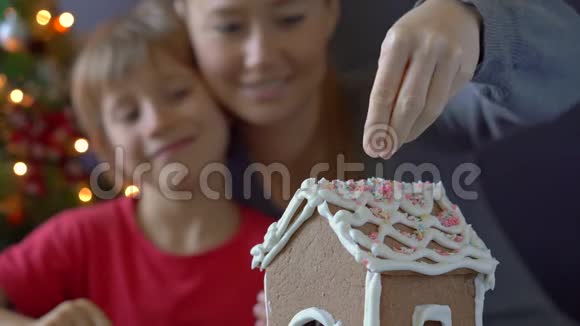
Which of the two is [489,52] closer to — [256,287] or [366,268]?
[366,268]

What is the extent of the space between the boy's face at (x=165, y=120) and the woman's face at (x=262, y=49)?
0.05 metres

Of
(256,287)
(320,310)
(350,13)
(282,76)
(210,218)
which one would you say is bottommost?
(256,287)

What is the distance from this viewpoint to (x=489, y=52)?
661 millimetres

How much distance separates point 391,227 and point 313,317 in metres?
0.11

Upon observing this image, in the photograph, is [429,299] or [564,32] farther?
[564,32]

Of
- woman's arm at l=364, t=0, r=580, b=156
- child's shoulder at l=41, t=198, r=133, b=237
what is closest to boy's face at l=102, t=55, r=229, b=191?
child's shoulder at l=41, t=198, r=133, b=237

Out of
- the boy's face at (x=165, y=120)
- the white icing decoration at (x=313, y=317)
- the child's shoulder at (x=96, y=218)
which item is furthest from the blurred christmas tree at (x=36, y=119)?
the white icing decoration at (x=313, y=317)

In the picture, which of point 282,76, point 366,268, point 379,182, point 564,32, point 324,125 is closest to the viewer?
point 366,268

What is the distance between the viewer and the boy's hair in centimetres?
113

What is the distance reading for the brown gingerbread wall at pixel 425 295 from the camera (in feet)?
1.75

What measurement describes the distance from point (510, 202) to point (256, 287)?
481 mm

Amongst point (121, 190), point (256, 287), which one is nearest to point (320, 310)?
point (256, 287)

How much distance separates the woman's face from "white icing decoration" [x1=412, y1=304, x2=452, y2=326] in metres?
0.64
